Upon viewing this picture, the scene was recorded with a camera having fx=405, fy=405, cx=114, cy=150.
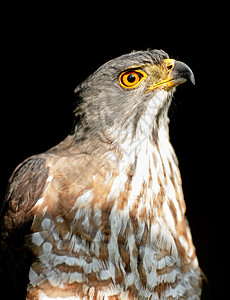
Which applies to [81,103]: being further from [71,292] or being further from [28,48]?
[28,48]

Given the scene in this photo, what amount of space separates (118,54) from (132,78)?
2142 mm

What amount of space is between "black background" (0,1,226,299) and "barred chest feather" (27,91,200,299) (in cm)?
206

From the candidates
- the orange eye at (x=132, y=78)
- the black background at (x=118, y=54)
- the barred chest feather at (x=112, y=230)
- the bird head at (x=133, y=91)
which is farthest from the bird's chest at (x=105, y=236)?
the black background at (x=118, y=54)

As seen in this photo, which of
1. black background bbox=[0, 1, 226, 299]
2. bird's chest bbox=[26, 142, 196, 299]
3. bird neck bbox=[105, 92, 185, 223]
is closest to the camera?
bird's chest bbox=[26, 142, 196, 299]

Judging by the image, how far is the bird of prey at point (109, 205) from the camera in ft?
7.86

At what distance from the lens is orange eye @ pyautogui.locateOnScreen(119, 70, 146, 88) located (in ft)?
9.15

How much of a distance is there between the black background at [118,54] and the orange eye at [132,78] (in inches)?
70.4

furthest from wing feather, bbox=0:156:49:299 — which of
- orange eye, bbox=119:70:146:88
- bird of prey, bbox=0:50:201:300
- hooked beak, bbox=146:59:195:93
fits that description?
hooked beak, bbox=146:59:195:93

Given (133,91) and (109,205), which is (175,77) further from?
(109,205)

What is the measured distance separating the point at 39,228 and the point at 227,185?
3.40 meters

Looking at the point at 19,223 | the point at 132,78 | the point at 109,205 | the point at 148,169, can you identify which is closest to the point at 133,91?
the point at 132,78

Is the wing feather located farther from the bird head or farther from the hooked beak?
the hooked beak

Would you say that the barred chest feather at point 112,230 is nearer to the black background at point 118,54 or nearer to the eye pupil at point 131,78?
the eye pupil at point 131,78

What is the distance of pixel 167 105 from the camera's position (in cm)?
296
